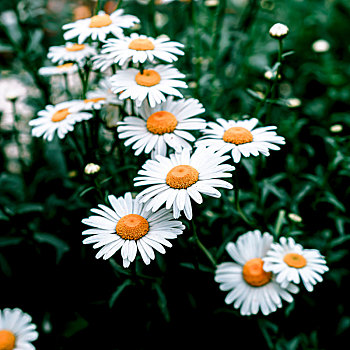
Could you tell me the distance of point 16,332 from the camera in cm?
148

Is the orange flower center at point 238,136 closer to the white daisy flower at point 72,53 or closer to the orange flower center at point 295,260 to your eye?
the orange flower center at point 295,260

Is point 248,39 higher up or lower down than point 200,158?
lower down

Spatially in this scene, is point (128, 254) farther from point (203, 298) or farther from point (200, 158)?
point (203, 298)

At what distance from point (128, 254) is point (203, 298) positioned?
31.0 inches

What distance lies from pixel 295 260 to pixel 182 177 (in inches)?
22.0

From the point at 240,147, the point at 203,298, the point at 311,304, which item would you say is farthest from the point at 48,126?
the point at 311,304

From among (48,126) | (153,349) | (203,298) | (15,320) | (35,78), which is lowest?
(153,349)

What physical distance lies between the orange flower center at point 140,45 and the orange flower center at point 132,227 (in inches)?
26.1

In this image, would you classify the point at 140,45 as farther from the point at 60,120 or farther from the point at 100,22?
the point at 60,120

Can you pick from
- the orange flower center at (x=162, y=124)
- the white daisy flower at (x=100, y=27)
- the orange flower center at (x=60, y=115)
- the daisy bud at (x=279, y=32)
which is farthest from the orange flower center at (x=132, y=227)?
the daisy bud at (x=279, y=32)

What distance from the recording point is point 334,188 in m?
2.27

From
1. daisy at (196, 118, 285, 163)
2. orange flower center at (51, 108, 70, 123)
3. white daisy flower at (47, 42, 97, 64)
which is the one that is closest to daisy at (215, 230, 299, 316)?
daisy at (196, 118, 285, 163)

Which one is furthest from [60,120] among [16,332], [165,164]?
[16,332]

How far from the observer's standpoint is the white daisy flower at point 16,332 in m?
1.41
